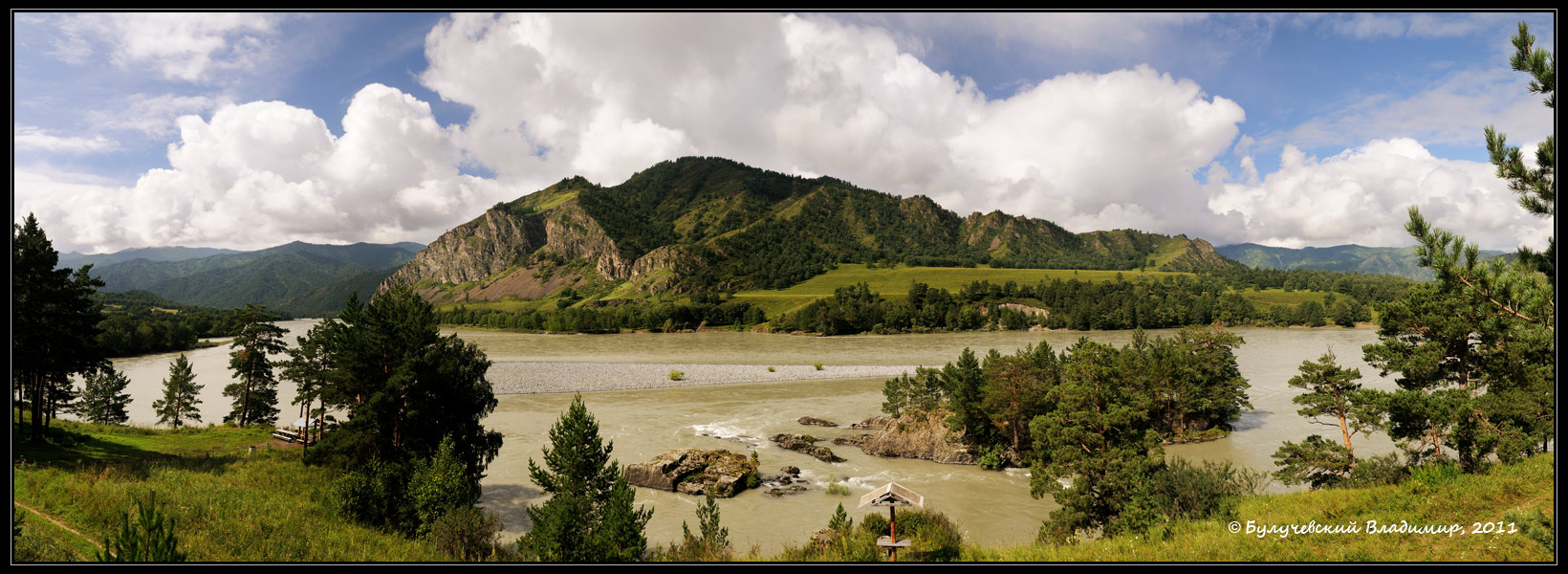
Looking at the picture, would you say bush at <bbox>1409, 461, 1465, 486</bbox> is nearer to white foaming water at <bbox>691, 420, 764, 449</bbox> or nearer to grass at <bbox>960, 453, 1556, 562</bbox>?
grass at <bbox>960, 453, 1556, 562</bbox>

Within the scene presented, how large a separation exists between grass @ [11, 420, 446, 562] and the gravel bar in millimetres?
31261

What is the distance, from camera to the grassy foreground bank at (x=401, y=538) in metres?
7.80

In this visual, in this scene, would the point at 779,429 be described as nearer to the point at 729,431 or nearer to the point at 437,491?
the point at 729,431

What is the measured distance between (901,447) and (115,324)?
324 feet

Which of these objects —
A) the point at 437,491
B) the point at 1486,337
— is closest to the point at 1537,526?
the point at 1486,337

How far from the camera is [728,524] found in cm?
1994

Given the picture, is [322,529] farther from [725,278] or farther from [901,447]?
[725,278]

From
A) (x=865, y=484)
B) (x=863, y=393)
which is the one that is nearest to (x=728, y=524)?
(x=865, y=484)

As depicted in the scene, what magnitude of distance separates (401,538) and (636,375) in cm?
4720

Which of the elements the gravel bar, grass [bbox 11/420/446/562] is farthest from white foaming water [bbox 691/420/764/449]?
grass [bbox 11/420/446/562]

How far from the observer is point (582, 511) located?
13750 mm

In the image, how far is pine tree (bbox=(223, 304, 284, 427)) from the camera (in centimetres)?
3153

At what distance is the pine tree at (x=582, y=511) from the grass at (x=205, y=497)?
9.32ft
